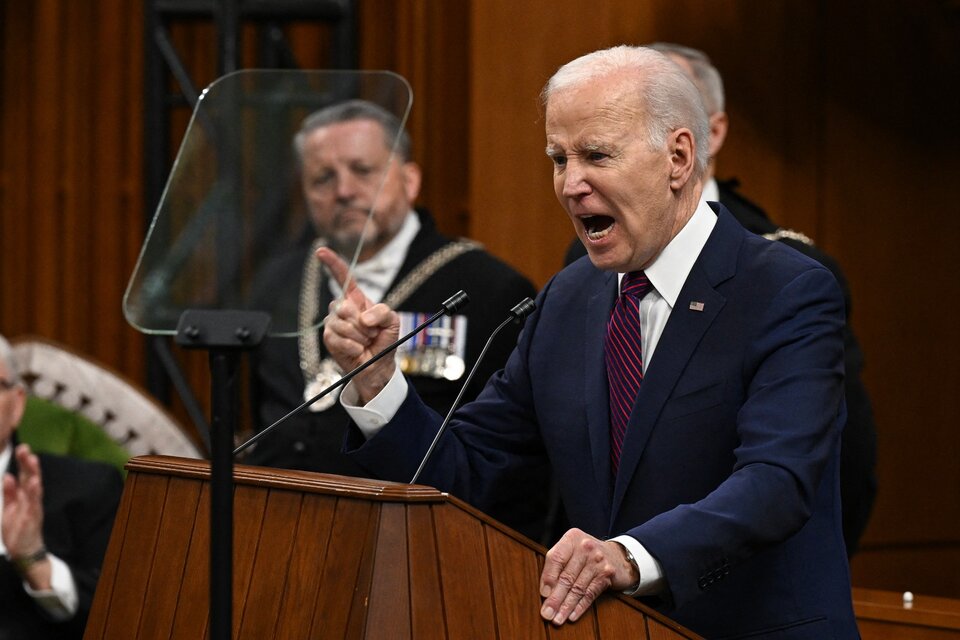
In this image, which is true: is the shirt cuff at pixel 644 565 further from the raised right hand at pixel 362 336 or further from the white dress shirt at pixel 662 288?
Result: the raised right hand at pixel 362 336

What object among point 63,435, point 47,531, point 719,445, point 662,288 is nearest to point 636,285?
point 662,288

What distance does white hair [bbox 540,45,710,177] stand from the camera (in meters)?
1.90

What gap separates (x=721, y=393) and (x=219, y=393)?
26.5 inches

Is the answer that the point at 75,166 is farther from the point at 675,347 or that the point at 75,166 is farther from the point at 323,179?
the point at 675,347

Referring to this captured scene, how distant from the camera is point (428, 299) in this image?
10.9ft

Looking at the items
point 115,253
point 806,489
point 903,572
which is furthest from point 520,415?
point 115,253

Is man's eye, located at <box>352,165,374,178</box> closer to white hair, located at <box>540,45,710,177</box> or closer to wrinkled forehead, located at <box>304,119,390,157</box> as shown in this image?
wrinkled forehead, located at <box>304,119,390,157</box>

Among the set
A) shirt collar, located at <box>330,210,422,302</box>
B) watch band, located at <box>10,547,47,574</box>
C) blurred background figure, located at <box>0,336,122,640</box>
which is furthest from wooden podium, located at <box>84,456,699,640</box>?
shirt collar, located at <box>330,210,422,302</box>

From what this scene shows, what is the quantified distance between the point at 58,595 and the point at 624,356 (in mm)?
1667

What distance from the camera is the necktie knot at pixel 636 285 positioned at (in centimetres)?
201

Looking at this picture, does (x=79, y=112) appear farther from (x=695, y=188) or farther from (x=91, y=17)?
(x=695, y=188)

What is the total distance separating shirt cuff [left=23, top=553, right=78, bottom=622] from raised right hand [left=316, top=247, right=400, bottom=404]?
137 centimetres

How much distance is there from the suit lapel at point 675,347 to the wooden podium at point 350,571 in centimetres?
Answer: 30

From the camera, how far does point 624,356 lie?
198cm
